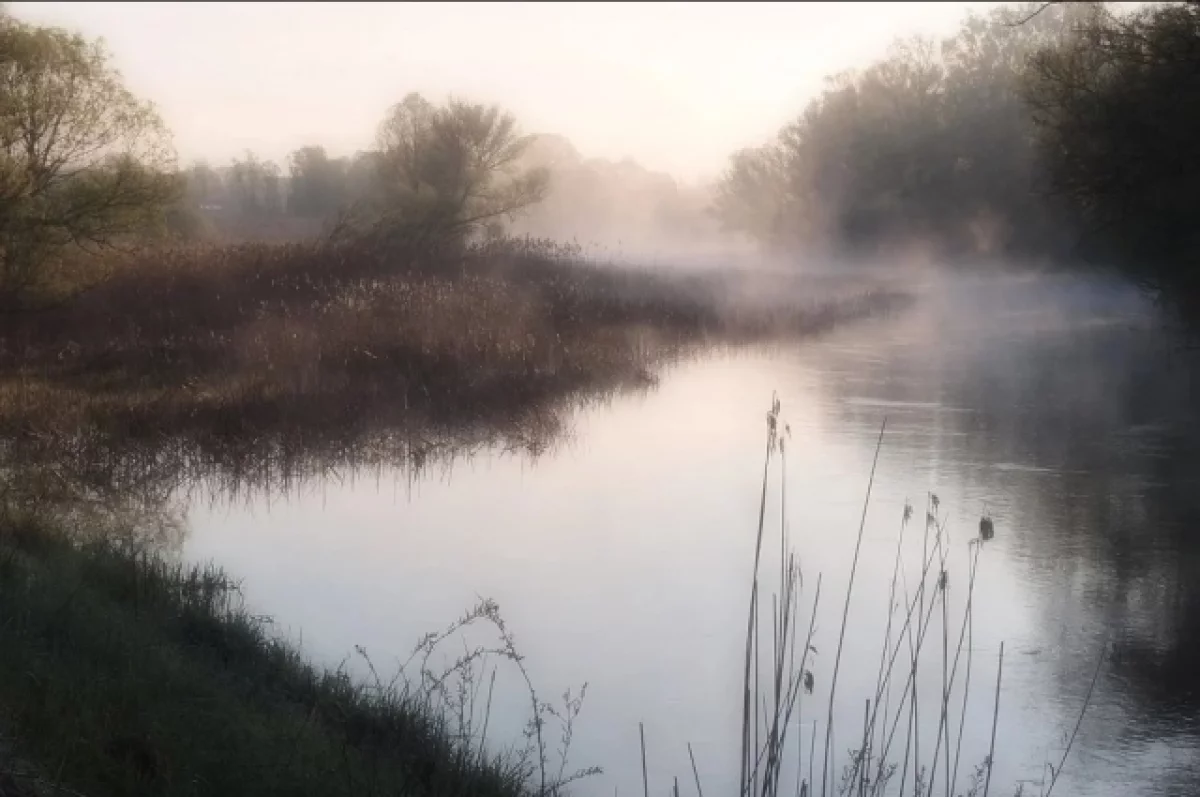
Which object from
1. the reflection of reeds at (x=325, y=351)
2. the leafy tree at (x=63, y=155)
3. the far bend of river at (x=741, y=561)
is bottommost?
the far bend of river at (x=741, y=561)

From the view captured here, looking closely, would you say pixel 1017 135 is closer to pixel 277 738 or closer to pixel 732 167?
pixel 732 167

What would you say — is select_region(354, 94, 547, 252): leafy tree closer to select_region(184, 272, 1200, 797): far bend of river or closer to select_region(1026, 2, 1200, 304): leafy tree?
select_region(184, 272, 1200, 797): far bend of river

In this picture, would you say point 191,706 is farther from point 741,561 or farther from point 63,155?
point 63,155

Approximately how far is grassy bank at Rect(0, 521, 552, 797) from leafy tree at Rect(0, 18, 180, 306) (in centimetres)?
868

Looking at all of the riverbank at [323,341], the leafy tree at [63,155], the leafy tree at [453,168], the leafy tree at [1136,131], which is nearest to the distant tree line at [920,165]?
the leafy tree at [1136,131]

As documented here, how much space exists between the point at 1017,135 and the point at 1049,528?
105 ft

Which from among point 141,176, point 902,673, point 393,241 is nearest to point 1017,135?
point 393,241

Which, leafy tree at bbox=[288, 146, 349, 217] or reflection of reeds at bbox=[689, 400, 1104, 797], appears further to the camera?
leafy tree at bbox=[288, 146, 349, 217]

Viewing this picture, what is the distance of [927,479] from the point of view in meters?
9.40

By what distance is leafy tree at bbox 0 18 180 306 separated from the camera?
13539 millimetres

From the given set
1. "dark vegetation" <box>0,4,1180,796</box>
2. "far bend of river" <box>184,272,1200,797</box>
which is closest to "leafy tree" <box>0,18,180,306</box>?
"dark vegetation" <box>0,4,1180,796</box>

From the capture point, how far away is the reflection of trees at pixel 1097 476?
5863mm

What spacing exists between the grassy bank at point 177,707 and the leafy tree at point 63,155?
8685 millimetres

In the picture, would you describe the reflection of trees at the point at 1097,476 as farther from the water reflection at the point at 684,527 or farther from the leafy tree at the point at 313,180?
the leafy tree at the point at 313,180
